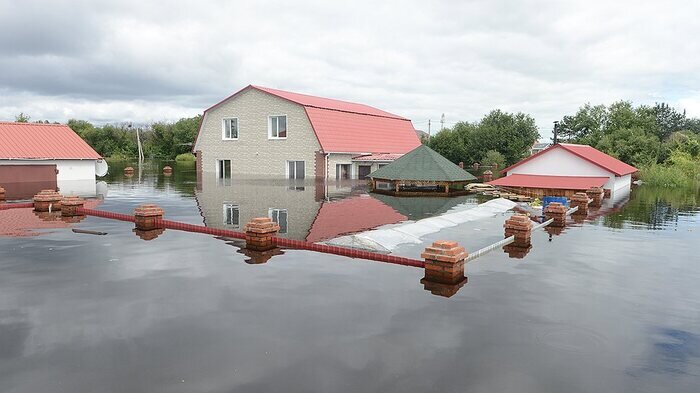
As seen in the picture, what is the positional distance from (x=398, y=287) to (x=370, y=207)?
1276 centimetres

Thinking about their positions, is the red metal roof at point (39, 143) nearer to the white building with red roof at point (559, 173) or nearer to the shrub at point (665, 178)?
the white building with red roof at point (559, 173)

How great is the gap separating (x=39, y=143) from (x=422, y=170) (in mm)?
28967

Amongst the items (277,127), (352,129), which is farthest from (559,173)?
(277,127)

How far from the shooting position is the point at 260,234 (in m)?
12.7

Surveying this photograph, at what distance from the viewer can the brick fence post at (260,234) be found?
12703 mm

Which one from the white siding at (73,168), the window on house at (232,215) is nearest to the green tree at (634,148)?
the window on house at (232,215)

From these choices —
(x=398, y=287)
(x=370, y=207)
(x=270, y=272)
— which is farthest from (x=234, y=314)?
(x=370, y=207)

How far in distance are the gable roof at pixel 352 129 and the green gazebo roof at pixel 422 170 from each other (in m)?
8.25

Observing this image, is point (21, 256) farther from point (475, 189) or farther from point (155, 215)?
point (475, 189)

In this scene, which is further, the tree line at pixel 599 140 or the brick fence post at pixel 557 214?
the tree line at pixel 599 140

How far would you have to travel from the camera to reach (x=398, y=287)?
31.4ft

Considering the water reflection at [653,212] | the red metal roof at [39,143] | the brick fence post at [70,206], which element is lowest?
the water reflection at [653,212]

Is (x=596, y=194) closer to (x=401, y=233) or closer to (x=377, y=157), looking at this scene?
(x=401, y=233)

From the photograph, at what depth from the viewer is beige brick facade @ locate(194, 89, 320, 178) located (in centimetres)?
3959
